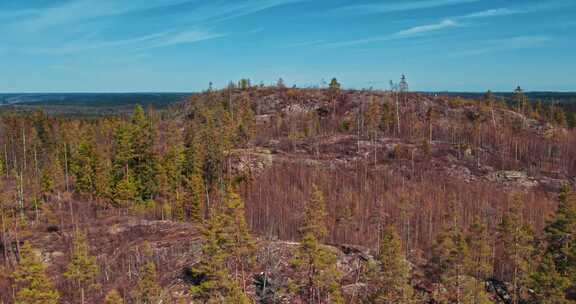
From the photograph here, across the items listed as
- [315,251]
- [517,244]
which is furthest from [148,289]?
[517,244]

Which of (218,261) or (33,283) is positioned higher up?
(218,261)

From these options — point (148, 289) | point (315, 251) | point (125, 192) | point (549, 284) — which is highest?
point (315, 251)

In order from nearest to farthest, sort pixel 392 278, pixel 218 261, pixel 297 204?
pixel 392 278 < pixel 218 261 < pixel 297 204

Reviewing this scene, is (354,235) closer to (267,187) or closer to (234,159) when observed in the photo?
(267,187)

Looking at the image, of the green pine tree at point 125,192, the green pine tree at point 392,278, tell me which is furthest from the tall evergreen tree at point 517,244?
the green pine tree at point 125,192

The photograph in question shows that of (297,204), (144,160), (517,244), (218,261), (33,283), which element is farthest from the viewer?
(297,204)

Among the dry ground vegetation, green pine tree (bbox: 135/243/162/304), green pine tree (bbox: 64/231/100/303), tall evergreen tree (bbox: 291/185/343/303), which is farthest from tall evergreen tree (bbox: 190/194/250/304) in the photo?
green pine tree (bbox: 64/231/100/303)

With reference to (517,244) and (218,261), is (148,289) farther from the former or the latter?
(517,244)

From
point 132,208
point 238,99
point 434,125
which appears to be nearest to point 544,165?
point 434,125

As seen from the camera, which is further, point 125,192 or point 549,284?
point 125,192
